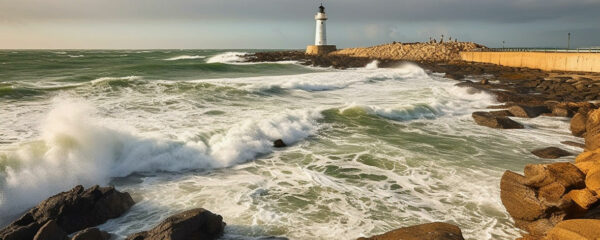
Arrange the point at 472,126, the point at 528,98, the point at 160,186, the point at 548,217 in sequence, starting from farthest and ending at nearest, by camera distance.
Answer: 1. the point at 528,98
2. the point at 472,126
3. the point at 160,186
4. the point at 548,217

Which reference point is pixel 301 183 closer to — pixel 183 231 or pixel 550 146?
pixel 183 231

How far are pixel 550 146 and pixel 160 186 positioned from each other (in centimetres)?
839

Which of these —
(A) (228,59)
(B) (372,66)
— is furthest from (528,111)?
(A) (228,59)

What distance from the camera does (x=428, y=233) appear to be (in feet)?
13.2

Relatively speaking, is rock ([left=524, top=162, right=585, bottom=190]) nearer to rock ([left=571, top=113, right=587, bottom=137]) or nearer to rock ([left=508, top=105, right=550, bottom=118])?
rock ([left=571, top=113, right=587, bottom=137])

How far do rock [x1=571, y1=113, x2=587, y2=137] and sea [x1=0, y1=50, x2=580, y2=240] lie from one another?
168mm

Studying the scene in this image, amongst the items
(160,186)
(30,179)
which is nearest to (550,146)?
(160,186)

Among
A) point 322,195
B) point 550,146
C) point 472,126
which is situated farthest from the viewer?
point 472,126

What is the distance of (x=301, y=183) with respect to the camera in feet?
22.0

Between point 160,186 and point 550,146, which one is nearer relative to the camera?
point 160,186

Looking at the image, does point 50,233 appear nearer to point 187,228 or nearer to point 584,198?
point 187,228

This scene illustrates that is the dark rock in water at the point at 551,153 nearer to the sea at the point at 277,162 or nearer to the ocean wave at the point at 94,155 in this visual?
the sea at the point at 277,162

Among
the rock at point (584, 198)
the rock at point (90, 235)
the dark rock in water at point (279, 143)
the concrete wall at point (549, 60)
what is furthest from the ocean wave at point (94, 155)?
the concrete wall at point (549, 60)

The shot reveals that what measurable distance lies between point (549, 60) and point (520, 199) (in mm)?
26840
